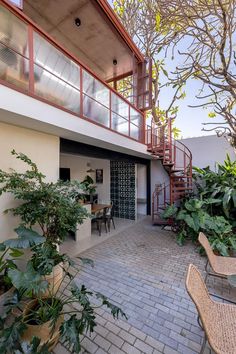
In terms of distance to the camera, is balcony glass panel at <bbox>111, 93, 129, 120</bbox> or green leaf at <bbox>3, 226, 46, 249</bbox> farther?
balcony glass panel at <bbox>111, 93, 129, 120</bbox>

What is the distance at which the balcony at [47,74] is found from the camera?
2.53 meters

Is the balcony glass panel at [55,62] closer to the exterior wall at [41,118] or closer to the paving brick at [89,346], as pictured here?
the exterior wall at [41,118]

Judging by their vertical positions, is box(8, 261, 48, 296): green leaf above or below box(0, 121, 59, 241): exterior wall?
below

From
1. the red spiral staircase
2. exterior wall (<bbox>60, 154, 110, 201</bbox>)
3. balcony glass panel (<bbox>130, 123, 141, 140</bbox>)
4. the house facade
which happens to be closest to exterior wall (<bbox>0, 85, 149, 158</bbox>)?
the house facade

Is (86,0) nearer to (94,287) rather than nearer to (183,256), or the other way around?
(94,287)

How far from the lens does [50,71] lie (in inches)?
120

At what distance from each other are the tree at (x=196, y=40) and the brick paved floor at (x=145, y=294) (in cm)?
460

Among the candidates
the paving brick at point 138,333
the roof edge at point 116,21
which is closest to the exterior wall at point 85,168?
the roof edge at point 116,21

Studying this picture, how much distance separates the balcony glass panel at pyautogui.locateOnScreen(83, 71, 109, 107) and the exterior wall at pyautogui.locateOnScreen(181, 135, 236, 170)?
166 inches

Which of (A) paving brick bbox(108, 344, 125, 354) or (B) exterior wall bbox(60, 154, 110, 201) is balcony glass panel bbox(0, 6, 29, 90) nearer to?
(A) paving brick bbox(108, 344, 125, 354)

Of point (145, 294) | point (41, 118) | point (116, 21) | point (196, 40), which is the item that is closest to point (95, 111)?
point (41, 118)

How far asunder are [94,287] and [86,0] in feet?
17.6

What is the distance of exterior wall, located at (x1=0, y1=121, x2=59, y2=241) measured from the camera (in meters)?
2.85

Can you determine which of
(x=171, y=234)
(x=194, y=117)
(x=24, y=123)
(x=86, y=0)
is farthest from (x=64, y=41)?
(x=171, y=234)
